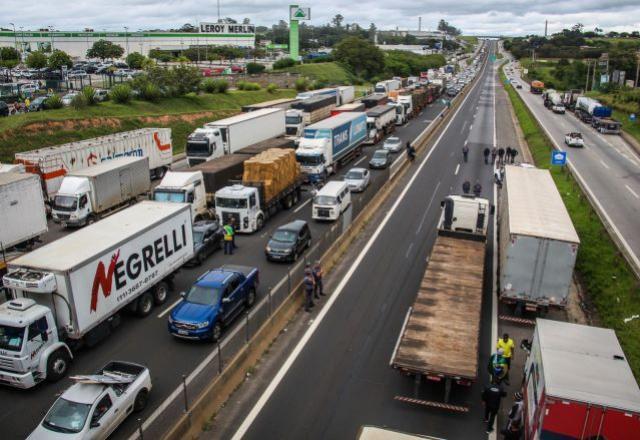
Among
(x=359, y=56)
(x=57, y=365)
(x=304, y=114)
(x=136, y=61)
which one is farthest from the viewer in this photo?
(x=359, y=56)

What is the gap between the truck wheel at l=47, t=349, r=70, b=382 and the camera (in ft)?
49.0

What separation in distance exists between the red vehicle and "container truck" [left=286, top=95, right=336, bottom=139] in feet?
120

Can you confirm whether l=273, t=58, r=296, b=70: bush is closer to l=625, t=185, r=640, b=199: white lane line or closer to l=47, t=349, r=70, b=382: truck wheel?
l=625, t=185, r=640, b=199: white lane line

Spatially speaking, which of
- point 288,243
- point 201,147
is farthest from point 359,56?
point 288,243

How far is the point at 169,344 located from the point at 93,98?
41255 mm

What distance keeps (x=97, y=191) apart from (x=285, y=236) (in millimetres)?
11722

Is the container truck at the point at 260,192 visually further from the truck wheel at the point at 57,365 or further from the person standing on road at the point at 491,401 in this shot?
the person standing on road at the point at 491,401

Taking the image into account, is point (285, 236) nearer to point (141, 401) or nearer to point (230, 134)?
point (141, 401)

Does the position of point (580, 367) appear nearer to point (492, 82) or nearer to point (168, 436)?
point (168, 436)

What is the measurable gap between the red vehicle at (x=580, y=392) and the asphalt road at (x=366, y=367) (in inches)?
97.5

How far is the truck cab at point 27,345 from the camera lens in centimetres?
1429

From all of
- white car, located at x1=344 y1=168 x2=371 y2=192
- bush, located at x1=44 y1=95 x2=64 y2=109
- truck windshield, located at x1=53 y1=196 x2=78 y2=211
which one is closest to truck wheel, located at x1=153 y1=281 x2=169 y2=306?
truck windshield, located at x1=53 y1=196 x2=78 y2=211

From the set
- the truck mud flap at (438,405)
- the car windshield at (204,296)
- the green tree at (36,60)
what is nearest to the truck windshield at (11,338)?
the car windshield at (204,296)

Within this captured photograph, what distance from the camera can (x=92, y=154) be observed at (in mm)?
33844
